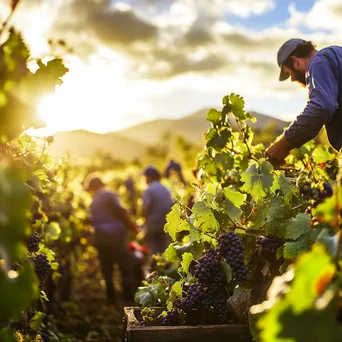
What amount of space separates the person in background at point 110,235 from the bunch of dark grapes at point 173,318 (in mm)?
5298

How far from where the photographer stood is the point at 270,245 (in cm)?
283

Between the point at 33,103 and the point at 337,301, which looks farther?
the point at 33,103

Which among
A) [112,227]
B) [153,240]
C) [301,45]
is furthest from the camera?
[153,240]

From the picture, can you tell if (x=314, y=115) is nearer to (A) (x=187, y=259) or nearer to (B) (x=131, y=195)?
(A) (x=187, y=259)

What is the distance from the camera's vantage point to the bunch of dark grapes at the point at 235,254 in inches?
114

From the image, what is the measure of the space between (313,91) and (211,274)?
1.31 metres

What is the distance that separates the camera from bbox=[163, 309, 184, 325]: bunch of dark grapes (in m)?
2.96

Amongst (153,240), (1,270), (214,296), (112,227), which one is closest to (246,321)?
(214,296)

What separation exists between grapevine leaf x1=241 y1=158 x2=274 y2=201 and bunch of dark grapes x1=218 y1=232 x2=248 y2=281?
32 centimetres

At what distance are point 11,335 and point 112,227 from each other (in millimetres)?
5565

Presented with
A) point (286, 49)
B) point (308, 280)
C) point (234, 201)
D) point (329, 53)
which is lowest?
point (308, 280)

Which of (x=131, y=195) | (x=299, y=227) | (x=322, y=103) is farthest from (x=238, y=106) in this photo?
(x=131, y=195)

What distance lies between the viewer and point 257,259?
3.01m

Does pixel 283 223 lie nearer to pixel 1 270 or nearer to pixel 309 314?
pixel 309 314
